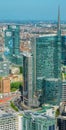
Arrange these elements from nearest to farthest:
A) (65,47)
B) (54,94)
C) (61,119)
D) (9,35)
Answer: (61,119) < (54,94) < (65,47) < (9,35)

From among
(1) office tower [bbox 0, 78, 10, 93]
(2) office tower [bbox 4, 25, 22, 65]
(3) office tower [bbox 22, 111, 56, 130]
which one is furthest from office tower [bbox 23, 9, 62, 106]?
(2) office tower [bbox 4, 25, 22, 65]

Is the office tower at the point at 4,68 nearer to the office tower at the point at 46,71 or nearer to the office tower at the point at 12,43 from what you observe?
the office tower at the point at 46,71

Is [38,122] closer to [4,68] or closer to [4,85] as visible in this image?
[4,85]

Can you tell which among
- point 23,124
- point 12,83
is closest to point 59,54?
point 12,83

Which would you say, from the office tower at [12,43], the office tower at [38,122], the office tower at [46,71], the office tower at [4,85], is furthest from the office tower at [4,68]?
the office tower at [38,122]

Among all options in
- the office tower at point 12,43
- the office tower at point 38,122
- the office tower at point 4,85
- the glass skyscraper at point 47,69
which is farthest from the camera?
the office tower at point 12,43

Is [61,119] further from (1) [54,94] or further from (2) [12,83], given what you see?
(2) [12,83]

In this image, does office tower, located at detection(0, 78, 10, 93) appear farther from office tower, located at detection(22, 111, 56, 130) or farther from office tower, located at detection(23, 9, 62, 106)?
office tower, located at detection(22, 111, 56, 130)

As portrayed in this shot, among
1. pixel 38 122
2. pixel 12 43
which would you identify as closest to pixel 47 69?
pixel 38 122
